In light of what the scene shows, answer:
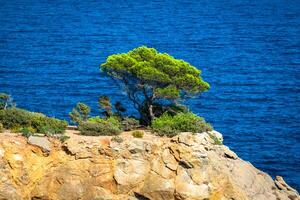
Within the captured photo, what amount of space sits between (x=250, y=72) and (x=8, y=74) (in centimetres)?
4118

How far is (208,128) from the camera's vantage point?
1943 inches

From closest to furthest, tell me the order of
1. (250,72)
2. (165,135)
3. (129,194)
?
(129,194) < (165,135) < (250,72)

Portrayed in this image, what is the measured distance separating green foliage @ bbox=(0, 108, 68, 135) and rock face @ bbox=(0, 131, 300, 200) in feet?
5.66

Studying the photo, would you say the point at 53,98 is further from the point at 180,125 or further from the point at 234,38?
the point at 234,38

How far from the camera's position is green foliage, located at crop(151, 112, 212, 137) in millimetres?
48031

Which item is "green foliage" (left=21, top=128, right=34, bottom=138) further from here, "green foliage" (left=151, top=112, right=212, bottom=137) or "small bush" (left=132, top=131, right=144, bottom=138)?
"green foliage" (left=151, top=112, right=212, bottom=137)

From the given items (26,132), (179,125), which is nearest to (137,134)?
(179,125)

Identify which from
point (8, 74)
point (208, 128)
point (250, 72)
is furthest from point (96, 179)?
point (250, 72)

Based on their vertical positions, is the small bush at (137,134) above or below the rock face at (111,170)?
above

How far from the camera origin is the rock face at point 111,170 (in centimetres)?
4397

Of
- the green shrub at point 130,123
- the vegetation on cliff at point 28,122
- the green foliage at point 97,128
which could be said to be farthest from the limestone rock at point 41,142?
the green shrub at point 130,123

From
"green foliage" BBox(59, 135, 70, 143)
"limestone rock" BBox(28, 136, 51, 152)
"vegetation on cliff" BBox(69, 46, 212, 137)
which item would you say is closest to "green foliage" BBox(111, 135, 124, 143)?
"vegetation on cliff" BBox(69, 46, 212, 137)

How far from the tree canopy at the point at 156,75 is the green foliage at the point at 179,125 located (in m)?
2.42

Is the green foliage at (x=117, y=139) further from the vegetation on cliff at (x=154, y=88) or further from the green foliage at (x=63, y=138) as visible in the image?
the green foliage at (x=63, y=138)
